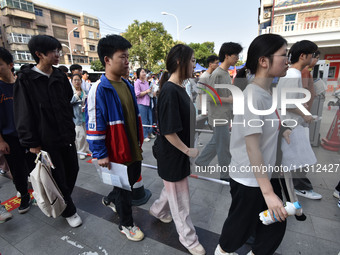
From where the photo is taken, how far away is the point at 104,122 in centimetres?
159

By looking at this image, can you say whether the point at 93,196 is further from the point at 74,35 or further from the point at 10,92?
the point at 74,35

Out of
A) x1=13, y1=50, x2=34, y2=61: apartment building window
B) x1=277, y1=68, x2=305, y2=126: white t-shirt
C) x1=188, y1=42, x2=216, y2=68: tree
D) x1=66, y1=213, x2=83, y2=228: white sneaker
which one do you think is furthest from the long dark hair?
x1=188, y1=42, x2=216, y2=68: tree

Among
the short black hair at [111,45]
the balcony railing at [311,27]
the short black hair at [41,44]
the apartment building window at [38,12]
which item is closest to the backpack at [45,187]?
the short black hair at [41,44]

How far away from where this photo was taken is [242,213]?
1294 millimetres

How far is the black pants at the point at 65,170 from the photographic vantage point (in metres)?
2.01

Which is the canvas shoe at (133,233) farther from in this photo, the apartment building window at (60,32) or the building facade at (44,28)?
the apartment building window at (60,32)

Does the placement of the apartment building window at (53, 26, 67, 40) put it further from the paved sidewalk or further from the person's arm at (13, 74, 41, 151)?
the person's arm at (13, 74, 41, 151)

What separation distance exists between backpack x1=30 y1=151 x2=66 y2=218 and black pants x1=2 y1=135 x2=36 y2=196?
583 millimetres

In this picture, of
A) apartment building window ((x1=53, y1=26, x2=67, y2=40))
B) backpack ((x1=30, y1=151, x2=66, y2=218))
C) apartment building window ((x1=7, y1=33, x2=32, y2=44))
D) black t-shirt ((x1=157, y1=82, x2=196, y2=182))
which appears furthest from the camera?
apartment building window ((x1=53, y1=26, x2=67, y2=40))

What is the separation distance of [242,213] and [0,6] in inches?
1419

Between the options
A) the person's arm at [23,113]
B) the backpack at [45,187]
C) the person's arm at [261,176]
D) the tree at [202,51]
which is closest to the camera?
the person's arm at [261,176]

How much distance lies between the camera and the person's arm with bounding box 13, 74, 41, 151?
1756 mm

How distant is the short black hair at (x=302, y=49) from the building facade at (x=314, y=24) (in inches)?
506

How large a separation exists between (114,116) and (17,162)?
1650mm
